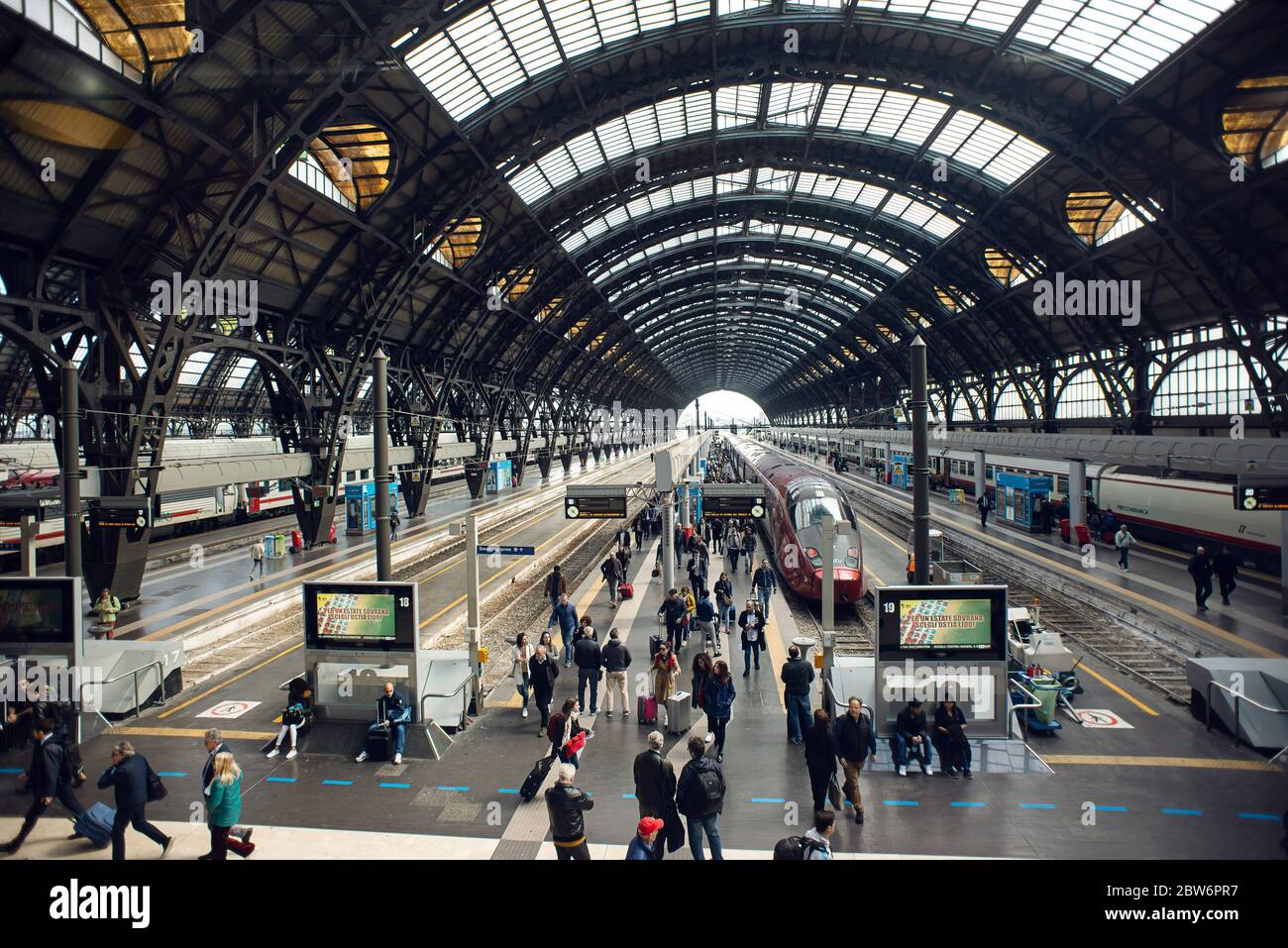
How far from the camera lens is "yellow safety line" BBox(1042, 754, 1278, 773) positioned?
9875 mm

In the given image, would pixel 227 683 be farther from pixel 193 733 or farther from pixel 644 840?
pixel 644 840

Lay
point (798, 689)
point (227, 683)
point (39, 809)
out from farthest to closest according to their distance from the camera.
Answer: point (227, 683), point (798, 689), point (39, 809)

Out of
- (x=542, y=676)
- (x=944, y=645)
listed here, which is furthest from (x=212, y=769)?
(x=944, y=645)

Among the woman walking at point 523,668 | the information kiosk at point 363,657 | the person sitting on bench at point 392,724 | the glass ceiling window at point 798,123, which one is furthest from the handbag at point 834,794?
the glass ceiling window at point 798,123

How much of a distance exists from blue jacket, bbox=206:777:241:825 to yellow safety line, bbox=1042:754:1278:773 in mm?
10916

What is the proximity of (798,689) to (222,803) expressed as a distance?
25.3 ft

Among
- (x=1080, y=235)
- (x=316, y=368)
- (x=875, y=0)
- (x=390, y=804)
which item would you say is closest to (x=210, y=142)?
(x=316, y=368)

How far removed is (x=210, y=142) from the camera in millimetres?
17500

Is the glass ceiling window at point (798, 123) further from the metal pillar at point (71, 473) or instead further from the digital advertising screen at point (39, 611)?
the digital advertising screen at point (39, 611)

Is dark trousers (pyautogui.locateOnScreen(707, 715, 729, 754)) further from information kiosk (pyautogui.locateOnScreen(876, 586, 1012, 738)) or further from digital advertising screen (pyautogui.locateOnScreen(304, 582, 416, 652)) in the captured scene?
digital advertising screen (pyautogui.locateOnScreen(304, 582, 416, 652))

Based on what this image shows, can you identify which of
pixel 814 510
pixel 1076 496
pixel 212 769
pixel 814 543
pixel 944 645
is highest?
pixel 814 510

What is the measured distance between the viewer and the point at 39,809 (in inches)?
312
